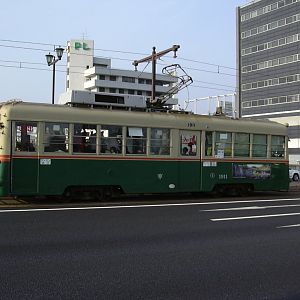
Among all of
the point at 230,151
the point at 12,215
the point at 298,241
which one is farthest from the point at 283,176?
the point at 12,215

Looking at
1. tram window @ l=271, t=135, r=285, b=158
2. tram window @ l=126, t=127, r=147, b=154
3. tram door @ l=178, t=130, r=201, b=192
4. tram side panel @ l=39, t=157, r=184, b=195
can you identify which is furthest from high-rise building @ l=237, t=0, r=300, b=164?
tram window @ l=126, t=127, r=147, b=154

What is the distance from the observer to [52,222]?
36.3 ft

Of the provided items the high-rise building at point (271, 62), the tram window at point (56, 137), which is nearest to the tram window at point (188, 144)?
the tram window at point (56, 137)

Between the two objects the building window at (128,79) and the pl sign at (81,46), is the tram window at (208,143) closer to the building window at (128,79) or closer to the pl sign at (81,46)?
the building window at (128,79)

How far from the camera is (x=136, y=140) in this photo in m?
16.0

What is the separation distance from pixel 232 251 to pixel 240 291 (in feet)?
7.93

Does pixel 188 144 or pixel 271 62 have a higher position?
pixel 271 62

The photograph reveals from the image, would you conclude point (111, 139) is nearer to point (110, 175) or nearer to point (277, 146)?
point (110, 175)

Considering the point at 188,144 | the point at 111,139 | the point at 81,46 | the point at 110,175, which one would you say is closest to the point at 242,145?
the point at 188,144

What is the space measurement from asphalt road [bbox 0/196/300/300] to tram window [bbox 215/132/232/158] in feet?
15.6

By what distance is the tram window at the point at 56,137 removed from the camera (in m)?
14.5

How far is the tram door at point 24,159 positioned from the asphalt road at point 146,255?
109cm

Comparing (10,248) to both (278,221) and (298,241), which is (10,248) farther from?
(278,221)

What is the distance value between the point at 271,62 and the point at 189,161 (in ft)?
296
